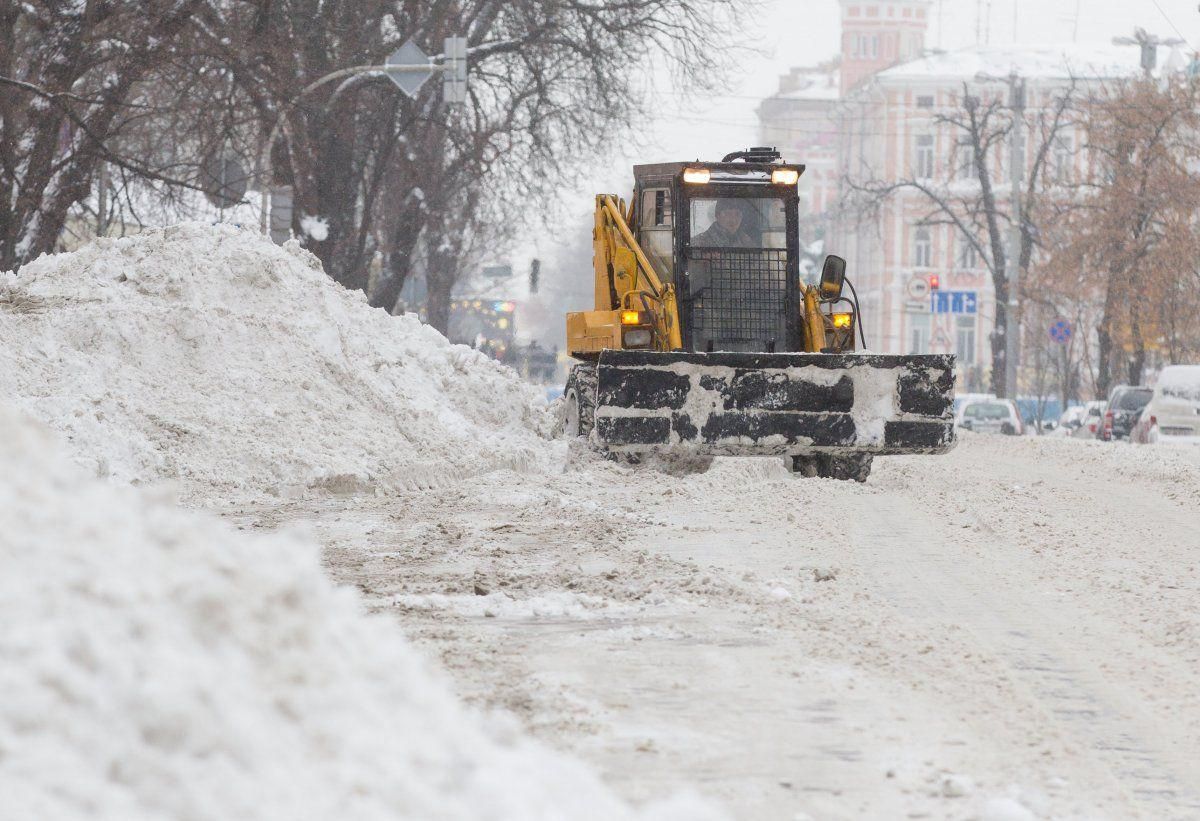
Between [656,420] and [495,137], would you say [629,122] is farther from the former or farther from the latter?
[656,420]

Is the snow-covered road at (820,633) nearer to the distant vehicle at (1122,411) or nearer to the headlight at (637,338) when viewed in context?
the headlight at (637,338)

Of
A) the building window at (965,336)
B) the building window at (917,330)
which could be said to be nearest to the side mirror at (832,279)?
the building window at (917,330)

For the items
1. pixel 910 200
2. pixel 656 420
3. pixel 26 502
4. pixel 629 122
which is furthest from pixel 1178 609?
pixel 910 200

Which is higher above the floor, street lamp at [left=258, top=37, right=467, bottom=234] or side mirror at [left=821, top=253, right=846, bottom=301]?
street lamp at [left=258, top=37, right=467, bottom=234]

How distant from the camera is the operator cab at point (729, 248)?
17094 millimetres

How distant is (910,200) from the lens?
284ft

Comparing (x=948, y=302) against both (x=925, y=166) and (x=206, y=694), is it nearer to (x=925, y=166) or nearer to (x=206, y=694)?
(x=925, y=166)

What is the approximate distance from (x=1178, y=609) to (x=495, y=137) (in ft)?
83.7

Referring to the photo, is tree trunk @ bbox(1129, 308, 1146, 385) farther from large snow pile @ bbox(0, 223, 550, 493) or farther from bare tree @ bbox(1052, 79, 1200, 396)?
large snow pile @ bbox(0, 223, 550, 493)

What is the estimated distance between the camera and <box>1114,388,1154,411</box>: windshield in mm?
36250

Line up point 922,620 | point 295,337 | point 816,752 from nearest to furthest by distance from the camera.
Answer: point 816,752 < point 922,620 < point 295,337

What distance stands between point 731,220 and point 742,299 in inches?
29.1

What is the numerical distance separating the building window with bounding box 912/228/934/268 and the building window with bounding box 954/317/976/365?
313cm

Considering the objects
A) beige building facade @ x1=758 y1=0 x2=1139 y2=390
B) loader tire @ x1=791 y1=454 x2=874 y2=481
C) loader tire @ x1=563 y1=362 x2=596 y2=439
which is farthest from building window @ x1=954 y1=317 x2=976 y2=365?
loader tire @ x1=791 y1=454 x2=874 y2=481
